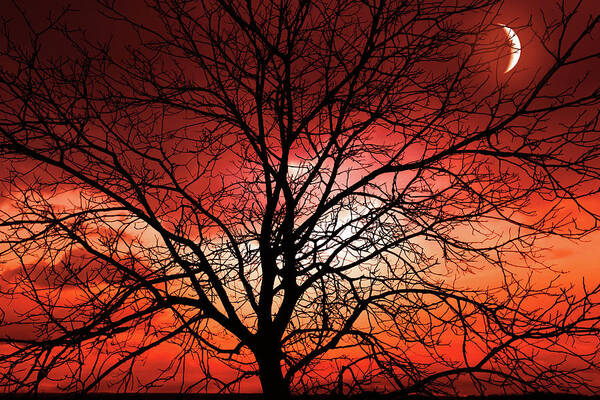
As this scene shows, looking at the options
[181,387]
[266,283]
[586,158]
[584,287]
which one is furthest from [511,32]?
[181,387]

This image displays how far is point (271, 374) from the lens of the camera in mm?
5059

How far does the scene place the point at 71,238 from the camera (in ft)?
16.9

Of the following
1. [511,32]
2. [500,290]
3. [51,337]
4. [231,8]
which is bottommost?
[51,337]

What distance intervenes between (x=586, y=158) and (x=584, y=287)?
1.17m

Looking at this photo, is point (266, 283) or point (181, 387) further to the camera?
point (266, 283)

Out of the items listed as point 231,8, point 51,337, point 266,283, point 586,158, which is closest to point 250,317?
point 266,283

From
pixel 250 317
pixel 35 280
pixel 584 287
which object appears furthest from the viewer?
pixel 250 317

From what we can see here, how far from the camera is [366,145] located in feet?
18.7

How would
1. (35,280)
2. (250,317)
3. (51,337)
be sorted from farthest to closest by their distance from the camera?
(250,317) < (35,280) < (51,337)

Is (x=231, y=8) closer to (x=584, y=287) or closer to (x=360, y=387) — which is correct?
(x=360, y=387)

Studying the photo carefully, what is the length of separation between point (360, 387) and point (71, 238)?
3.17 metres

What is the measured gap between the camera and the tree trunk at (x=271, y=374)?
16.4 feet

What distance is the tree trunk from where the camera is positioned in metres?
4.99

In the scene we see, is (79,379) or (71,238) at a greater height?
(71,238)
